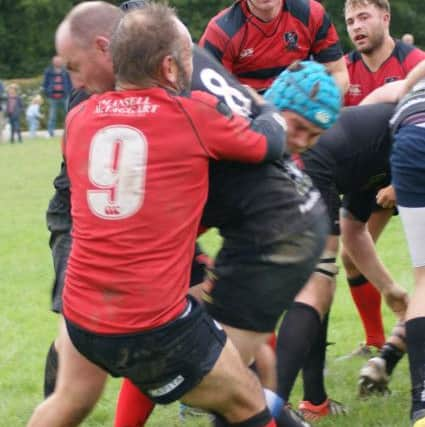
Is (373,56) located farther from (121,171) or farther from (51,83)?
(51,83)

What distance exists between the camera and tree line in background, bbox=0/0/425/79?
43.2 meters

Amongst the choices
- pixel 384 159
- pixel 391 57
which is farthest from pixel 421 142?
pixel 391 57

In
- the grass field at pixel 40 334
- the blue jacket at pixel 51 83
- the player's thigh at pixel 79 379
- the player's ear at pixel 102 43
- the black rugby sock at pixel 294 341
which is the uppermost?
the player's ear at pixel 102 43

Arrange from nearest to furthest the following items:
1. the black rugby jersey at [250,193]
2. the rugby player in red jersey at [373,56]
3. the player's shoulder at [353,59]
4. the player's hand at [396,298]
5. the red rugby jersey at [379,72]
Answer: the black rugby jersey at [250,193]
the player's hand at [396,298]
the rugby player in red jersey at [373,56]
the red rugby jersey at [379,72]
the player's shoulder at [353,59]

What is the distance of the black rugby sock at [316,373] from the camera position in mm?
4844

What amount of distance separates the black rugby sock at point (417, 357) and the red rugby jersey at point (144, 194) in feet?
3.96

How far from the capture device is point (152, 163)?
3.29 meters

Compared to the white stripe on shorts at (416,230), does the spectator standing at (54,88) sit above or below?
below

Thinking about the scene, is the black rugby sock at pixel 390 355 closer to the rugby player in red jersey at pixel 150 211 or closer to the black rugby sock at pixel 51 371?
the black rugby sock at pixel 51 371

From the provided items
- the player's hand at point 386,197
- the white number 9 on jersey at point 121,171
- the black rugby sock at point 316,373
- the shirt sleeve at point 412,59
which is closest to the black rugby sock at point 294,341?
the black rugby sock at point 316,373

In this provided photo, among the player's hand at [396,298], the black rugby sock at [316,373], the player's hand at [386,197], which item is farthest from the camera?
the player's hand at [396,298]

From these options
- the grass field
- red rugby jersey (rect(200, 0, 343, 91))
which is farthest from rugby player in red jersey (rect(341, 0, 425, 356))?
the grass field

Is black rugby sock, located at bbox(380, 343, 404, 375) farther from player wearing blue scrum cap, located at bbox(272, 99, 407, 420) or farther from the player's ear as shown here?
the player's ear

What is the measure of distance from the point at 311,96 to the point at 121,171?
77 centimetres
